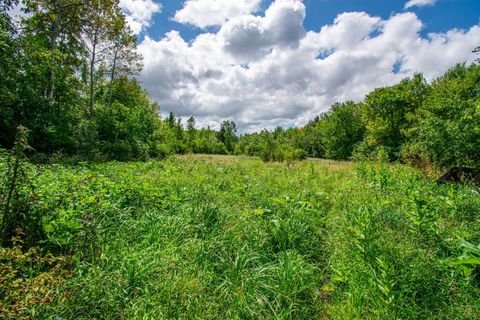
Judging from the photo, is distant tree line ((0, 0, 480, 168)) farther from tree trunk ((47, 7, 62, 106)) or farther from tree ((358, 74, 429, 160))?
tree ((358, 74, 429, 160))

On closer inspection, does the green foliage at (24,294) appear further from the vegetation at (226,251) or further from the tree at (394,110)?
the tree at (394,110)

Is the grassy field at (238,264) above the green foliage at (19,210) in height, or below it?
below

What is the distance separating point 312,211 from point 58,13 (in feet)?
49.0

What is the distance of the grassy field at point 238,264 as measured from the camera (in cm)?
207

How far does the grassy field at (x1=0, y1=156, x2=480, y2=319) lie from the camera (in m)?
2.07

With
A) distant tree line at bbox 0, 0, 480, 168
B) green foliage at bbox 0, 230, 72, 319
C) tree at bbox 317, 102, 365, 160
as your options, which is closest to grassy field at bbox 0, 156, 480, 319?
green foliage at bbox 0, 230, 72, 319

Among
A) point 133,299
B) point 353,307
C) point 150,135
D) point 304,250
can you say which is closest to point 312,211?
point 304,250

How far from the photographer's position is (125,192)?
4.26 metres

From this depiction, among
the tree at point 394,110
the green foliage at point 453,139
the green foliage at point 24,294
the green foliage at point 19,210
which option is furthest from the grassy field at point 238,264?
the tree at point 394,110

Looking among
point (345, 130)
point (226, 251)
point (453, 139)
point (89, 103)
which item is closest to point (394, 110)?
point (345, 130)

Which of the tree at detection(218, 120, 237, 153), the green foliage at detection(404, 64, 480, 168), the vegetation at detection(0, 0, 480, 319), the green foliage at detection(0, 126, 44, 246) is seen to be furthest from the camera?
the tree at detection(218, 120, 237, 153)

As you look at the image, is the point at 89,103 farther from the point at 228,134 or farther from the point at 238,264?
the point at 228,134

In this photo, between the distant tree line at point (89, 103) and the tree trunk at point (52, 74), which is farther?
the tree trunk at point (52, 74)

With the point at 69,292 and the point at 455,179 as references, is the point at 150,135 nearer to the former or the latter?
the point at 69,292
